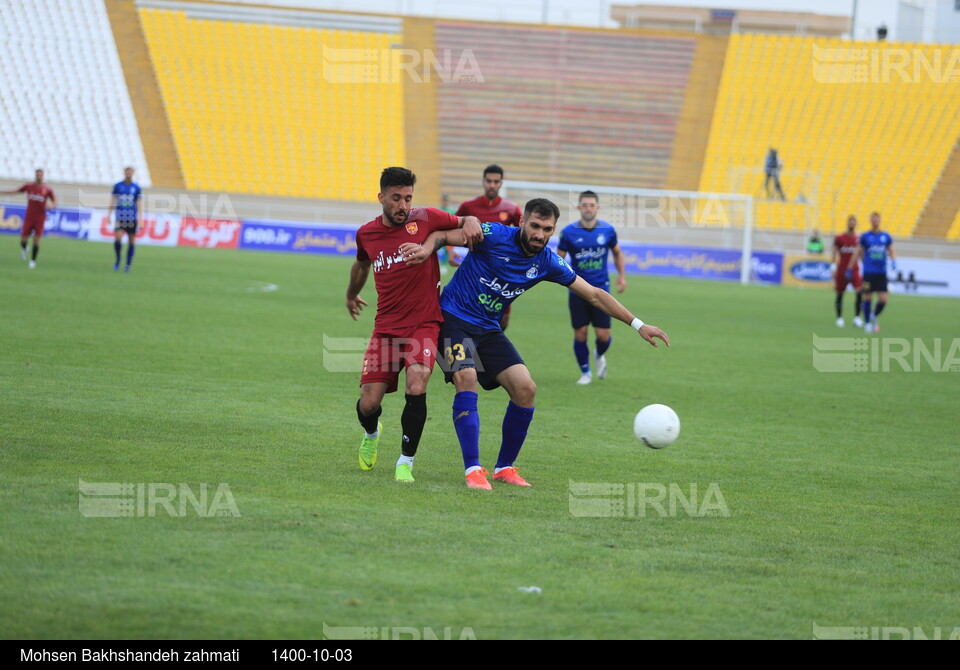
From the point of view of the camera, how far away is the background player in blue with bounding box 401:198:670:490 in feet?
23.0

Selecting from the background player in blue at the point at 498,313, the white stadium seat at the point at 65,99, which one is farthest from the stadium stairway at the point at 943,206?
the background player in blue at the point at 498,313

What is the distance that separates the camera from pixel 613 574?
16.7 ft

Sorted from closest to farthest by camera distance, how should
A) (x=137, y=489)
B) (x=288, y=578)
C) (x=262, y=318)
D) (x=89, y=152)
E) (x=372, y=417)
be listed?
(x=288, y=578) → (x=137, y=489) → (x=372, y=417) → (x=262, y=318) → (x=89, y=152)

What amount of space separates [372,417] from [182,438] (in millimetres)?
1606

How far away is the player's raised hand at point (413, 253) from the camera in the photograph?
6.78 m

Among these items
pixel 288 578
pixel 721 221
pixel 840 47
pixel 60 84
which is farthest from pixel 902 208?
pixel 288 578

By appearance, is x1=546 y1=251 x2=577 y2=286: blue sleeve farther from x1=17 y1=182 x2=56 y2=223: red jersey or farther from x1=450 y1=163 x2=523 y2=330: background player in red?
x1=17 y1=182 x2=56 y2=223: red jersey

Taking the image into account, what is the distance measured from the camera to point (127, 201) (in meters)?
24.2

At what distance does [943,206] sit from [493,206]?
31490 mm

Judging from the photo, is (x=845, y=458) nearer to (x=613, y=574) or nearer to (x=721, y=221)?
(x=613, y=574)

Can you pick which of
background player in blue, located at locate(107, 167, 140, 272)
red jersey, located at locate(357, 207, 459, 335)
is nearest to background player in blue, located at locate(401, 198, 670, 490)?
red jersey, located at locate(357, 207, 459, 335)

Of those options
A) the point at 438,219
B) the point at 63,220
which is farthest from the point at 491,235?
the point at 63,220

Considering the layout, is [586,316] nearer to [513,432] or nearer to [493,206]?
[493,206]

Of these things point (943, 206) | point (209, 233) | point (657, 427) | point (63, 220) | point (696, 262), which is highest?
point (943, 206)
